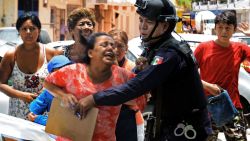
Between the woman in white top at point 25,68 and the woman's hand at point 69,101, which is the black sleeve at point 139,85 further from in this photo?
the woman in white top at point 25,68

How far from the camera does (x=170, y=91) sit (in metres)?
3.15

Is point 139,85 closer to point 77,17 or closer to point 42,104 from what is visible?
point 42,104

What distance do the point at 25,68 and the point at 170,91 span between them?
1.75 meters

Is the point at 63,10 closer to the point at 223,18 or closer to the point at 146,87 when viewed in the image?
the point at 223,18

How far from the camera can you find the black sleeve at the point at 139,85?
9.83ft

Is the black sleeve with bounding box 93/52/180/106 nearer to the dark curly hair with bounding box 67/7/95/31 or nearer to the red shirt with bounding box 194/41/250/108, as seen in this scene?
the dark curly hair with bounding box 67/7/95/31

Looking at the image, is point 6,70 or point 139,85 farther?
point 6,70

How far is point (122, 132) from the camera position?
12.4 ft

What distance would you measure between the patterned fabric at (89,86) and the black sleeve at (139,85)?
0.64ft

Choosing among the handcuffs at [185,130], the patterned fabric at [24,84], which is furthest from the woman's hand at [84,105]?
the patterned fabric at [24,84]

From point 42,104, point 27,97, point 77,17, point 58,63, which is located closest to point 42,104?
point 42,104

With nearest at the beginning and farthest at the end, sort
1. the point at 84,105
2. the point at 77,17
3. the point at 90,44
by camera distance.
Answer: the point at 84,105
the point at 90,44
the point at 77,17

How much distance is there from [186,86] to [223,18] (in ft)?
8.11

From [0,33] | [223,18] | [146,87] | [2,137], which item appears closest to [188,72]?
[146,87]
